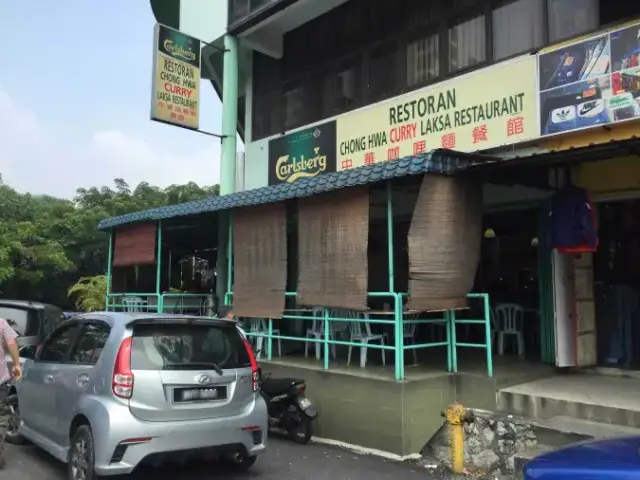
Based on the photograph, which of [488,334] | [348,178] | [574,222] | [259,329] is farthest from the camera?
[259,329]

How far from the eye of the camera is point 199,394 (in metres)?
5.13

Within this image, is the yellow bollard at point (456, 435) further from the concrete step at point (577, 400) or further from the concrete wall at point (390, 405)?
the concrete step at point (577, 400)

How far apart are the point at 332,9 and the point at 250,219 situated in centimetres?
493

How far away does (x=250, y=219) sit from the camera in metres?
8.89

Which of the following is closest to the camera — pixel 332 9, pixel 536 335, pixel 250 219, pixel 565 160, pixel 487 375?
pixel 565 160

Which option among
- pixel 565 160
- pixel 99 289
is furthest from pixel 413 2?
pixel 99 289


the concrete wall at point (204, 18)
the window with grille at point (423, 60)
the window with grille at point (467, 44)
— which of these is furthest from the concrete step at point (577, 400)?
the concrete wall at point (204, 18)

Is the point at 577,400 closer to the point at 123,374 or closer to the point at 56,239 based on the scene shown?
the point at 123,374

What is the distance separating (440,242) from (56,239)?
70.6 feet

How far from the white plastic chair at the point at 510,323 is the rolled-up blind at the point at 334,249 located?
3263 mm

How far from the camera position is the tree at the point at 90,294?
20.8 m

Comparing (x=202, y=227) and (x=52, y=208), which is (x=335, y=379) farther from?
(x=52, y=208)

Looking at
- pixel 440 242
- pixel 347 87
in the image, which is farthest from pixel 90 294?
pixel 440 242

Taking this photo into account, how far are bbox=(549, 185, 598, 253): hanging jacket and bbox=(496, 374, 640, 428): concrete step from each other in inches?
63.5
